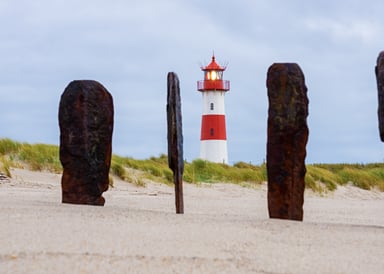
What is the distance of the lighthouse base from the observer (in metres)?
32.3

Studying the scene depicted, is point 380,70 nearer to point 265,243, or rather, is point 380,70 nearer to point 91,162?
point 265,243

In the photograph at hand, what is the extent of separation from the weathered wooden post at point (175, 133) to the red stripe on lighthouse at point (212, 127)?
23478mm

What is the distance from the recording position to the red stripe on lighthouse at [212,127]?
3253cm

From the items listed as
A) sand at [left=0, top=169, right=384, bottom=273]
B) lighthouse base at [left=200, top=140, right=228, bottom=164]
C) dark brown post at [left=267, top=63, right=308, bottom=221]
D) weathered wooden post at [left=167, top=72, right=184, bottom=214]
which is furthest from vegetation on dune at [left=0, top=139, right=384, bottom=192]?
lighthouse base at [left=200, top=140, right=228, bottom=164]

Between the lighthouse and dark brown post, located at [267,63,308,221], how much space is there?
23.0m

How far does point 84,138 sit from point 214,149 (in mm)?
24050

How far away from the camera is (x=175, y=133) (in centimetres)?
863

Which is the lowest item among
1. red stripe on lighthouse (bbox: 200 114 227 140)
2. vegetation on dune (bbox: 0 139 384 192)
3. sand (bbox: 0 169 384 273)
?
sand (bbox: 0 169 384 273)

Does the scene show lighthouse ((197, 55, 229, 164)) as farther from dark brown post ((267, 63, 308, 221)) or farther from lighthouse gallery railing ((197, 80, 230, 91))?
dark brown post ((267, 63, 308, 221))

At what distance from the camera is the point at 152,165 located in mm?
19656

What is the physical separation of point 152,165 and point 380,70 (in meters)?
12.2

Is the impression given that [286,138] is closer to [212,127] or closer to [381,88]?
[381,88]

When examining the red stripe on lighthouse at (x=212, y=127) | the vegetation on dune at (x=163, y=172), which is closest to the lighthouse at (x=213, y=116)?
the red stripe on lighthouse at (x=212, y=127)

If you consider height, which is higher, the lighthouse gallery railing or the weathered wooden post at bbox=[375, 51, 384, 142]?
the lighthouse gallery railing
